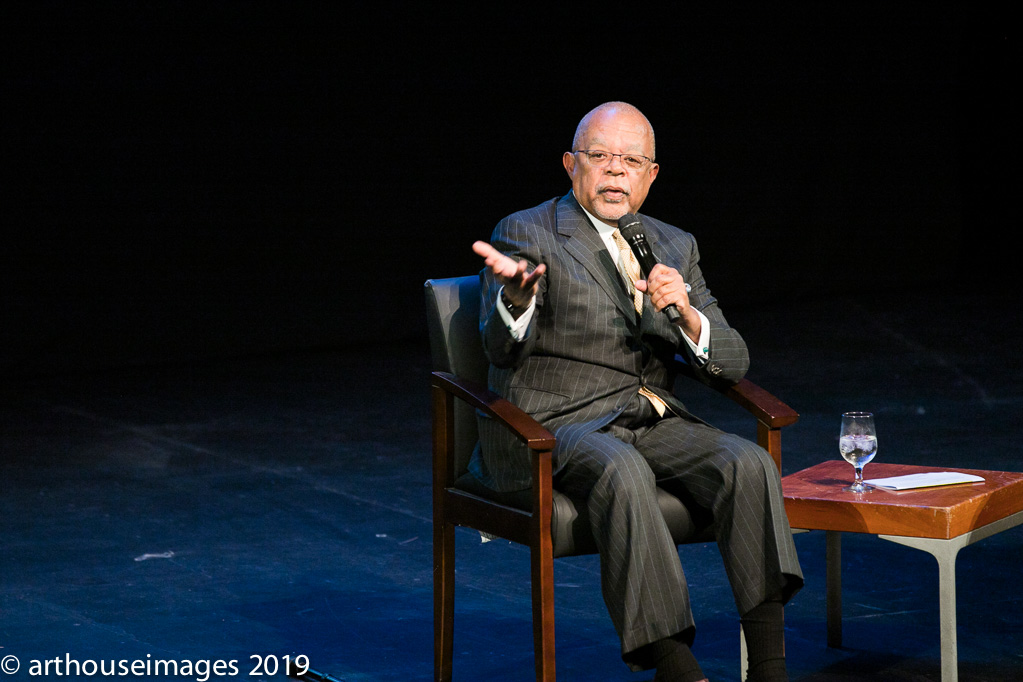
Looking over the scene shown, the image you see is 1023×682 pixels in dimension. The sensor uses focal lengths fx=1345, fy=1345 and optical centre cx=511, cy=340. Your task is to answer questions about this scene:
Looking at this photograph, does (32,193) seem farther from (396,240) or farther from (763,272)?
(763,272)

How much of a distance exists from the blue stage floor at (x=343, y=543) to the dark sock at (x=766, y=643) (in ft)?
1.11

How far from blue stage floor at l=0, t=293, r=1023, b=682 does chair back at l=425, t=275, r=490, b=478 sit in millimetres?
491

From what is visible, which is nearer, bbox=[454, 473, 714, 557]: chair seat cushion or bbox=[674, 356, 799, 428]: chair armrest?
bbox=[454, 473, 714, 557]: chair seat cushion

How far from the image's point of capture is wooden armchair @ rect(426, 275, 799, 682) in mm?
2539

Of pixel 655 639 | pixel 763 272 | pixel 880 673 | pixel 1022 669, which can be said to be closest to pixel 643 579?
pixel 655 639

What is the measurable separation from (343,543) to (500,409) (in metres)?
1.40

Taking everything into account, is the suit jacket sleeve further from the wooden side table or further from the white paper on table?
the white paper on table

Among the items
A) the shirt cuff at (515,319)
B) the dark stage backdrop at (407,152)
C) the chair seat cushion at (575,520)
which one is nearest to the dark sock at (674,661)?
the chair seat cushion at (575,520)

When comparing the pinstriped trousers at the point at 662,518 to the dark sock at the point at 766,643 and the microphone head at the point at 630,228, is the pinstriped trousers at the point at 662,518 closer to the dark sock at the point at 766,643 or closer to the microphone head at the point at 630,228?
the dark sock at the point at 766,643

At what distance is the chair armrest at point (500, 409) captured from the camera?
8.23 feet

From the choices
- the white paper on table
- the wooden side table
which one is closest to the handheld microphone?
the wooden side table

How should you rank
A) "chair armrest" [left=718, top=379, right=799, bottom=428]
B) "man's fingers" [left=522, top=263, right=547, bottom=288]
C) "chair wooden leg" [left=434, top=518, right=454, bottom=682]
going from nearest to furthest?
"man's fingers" [left=522, top=263, right=547, bottom=288] → "chair armrest" [left=718, top=379, right=799, bottom=428] → "chair wooden leg" [left=434, top=518, right=454, bottom=682]

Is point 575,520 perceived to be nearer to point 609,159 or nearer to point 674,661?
point 674,661

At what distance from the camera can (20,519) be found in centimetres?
414
